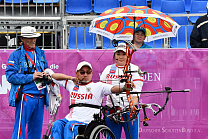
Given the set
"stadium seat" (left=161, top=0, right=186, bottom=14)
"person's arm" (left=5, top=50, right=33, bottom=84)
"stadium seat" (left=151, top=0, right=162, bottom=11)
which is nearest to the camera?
"person's arm" (left=5, top=50, right=33, bottom=84)

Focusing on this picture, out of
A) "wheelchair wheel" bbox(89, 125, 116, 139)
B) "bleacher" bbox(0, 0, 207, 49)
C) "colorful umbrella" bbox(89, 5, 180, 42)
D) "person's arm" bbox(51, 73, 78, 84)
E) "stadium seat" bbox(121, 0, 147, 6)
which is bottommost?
"wheelchair wheel" bbox(89, 125, 116, 139)

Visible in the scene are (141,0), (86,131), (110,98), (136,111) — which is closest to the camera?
(86,131)

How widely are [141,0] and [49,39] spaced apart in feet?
10.5

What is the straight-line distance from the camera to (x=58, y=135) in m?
5.50

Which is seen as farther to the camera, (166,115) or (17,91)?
(166,115)

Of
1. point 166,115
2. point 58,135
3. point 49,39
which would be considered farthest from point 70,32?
point 58,135

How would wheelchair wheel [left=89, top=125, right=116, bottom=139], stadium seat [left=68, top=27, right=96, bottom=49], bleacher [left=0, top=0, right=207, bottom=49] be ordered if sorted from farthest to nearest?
bleacher [left=0, top=0, right=207, bottom=49], stadium seat [left=68, top=27, right=96, bottom=49], wheelchair wheel [left=89, top=125, right=116, bottom=139]

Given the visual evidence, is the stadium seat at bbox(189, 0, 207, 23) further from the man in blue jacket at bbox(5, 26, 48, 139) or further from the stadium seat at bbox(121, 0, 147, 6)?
the man in blue jacket at bbox(5, 26, 48, 139)

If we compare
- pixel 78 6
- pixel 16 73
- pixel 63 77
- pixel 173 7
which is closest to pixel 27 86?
pixel 16 73

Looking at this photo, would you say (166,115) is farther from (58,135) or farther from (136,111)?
(58,135)

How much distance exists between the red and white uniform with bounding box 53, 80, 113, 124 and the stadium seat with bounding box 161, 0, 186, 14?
239 inches

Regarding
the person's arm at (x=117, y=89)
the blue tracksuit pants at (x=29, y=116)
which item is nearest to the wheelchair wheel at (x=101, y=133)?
the person's arm at (x=117, y=89)

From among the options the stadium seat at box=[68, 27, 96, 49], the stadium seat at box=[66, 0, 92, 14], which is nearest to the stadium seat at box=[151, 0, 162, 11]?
the stadium seat at box=[66, 0, 92, 14]

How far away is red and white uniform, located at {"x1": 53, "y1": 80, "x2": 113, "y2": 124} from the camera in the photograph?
19.2 ft
